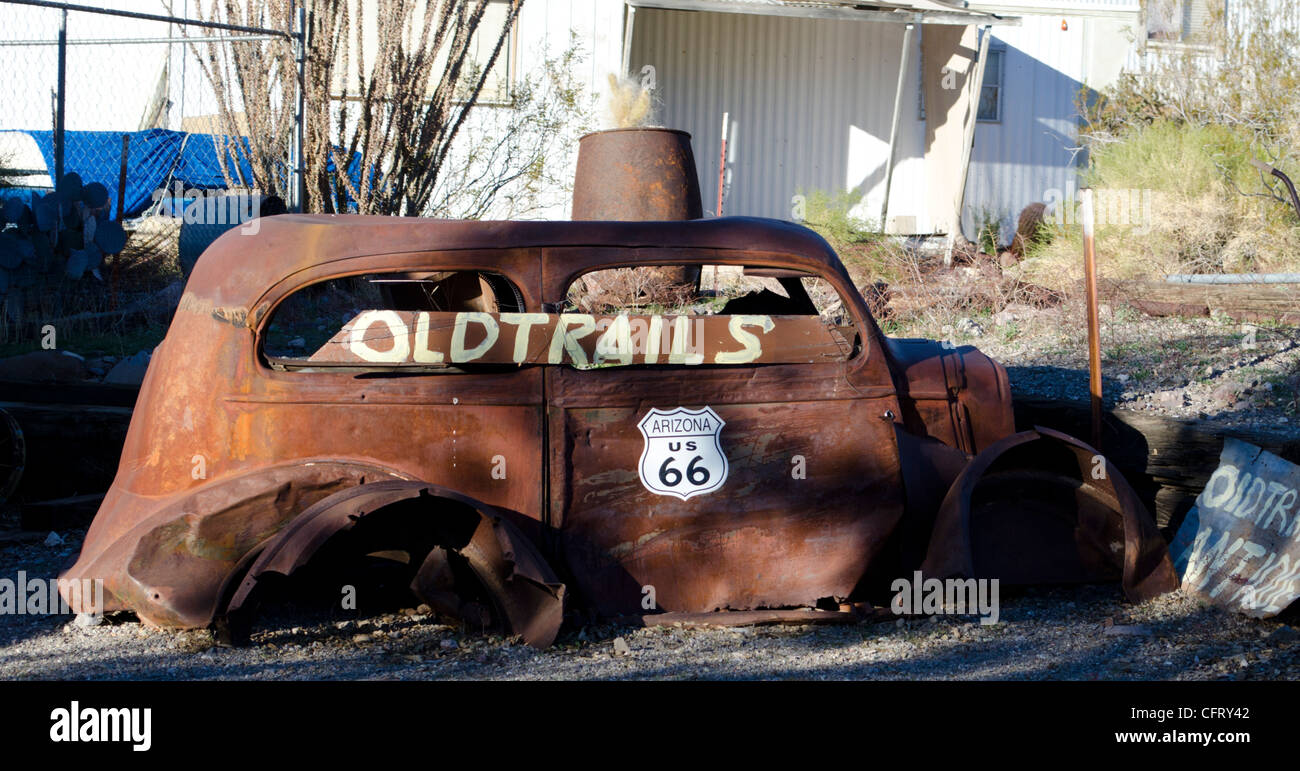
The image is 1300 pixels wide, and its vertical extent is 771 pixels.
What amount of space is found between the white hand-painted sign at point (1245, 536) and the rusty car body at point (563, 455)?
0.23 metres

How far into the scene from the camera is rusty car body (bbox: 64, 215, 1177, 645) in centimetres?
380

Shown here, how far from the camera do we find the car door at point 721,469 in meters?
4.00

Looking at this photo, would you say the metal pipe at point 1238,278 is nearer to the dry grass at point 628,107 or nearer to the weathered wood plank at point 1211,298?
the weathered wood plank at point 1211,298

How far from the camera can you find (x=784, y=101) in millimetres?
14367

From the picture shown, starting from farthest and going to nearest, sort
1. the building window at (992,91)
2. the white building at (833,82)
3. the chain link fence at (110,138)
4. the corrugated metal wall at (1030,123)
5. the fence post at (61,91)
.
→ the building window at (992,91) < the corrugated metal wall at (1030,123) < the white building at (833,82) < the chain link fence at (110,138) < the fence post at (61,91)

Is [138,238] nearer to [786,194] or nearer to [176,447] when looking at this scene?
[176,447]

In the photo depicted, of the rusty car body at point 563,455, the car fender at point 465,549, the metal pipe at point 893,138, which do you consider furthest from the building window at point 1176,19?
the car fender at point 465,549

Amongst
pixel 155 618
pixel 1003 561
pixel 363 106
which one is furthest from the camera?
pixel 363 106

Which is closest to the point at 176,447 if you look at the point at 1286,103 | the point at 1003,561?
the point at 1003,561

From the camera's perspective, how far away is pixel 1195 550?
435 centimetres

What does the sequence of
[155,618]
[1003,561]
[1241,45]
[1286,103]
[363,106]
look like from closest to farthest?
[155,618] < [1003,561] < [363,106] < [1286,103] < [1241,45]

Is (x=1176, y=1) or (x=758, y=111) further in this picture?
(x=1176, y=1)

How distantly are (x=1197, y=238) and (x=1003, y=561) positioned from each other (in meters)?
7.00

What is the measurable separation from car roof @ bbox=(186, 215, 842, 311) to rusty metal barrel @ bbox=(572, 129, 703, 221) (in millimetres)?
5695
